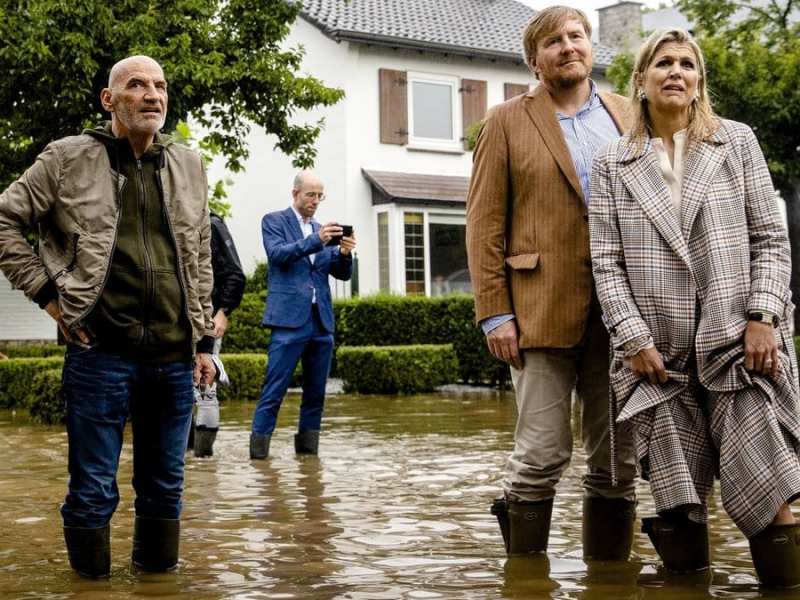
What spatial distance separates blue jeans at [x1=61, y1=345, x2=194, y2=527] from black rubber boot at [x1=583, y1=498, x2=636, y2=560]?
5.23 feet

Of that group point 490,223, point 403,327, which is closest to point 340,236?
point 490,223

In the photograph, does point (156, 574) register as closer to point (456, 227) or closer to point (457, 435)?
point (457, 435)

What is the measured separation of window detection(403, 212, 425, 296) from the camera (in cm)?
2569

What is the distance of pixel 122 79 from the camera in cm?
493

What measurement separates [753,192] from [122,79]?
2.33 metres

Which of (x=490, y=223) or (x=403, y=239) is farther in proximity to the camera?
(x=403, y=239)

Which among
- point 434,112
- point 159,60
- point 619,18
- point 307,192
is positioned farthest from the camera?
point 619,18

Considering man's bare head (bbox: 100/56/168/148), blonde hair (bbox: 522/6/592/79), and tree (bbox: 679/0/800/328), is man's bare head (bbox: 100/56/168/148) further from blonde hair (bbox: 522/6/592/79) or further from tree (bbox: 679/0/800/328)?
tree (bbox: 679/0/800/328)

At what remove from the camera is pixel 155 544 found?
5.10m

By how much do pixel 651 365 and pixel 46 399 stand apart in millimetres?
9440

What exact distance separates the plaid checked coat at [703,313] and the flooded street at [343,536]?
42cm

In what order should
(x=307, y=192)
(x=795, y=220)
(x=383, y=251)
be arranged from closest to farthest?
(x=307, y=192)
(x=795, y=220)
(x=383, y=251)

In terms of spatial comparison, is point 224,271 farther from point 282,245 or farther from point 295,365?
point 295,365

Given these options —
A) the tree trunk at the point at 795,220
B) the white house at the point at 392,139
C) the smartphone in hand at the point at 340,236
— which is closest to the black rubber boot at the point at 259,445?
the smartphone in hand at the point at 340,236
